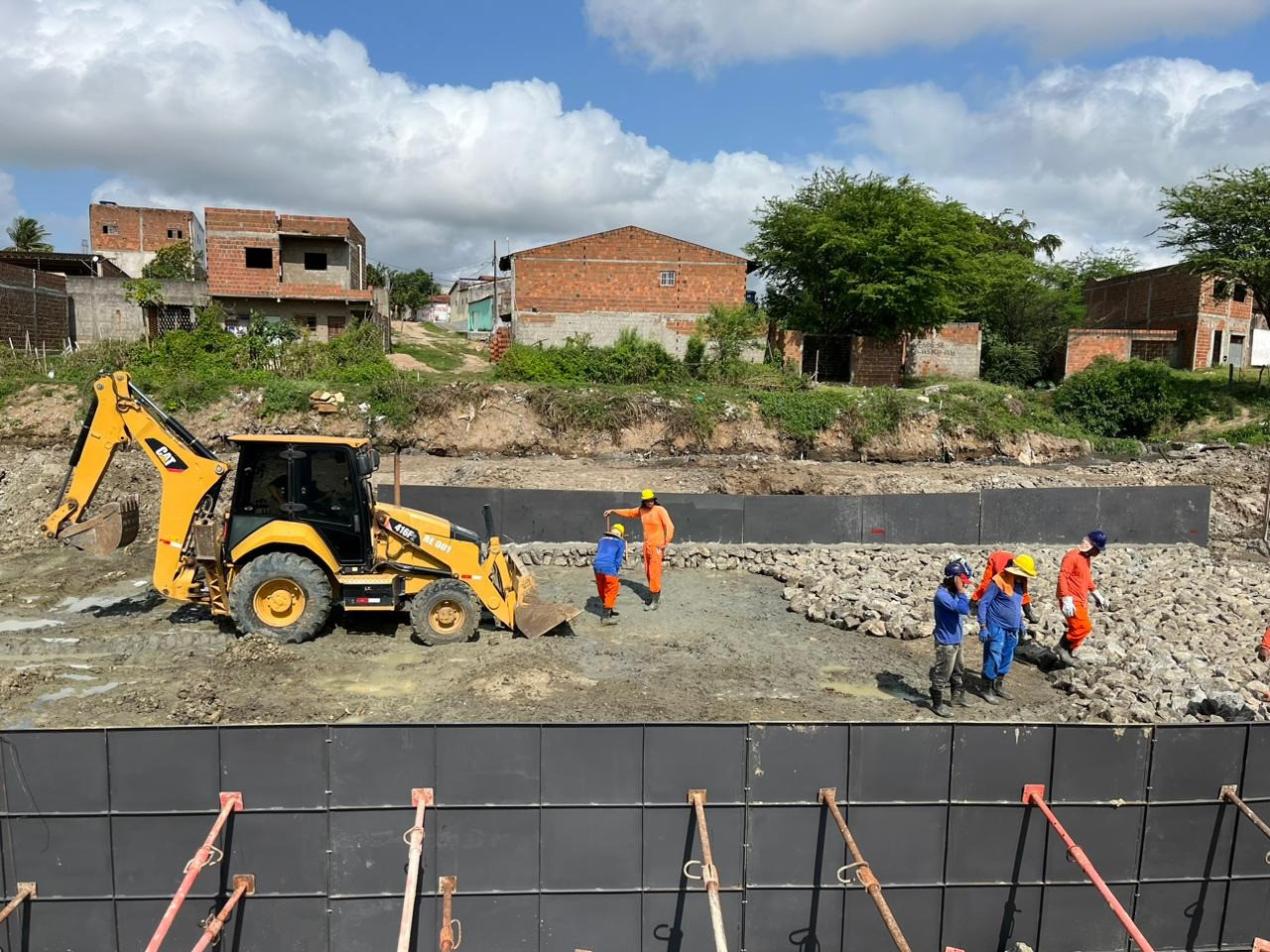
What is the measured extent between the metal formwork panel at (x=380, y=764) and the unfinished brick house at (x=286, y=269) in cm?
2430

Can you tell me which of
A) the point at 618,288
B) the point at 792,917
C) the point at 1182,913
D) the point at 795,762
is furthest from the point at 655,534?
the point at 618,288

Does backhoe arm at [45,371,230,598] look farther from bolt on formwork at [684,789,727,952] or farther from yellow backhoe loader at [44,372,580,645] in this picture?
bolt on formwork at [684,789,727,952]

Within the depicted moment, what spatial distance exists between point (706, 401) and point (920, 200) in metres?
11.2

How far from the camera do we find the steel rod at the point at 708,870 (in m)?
4.33

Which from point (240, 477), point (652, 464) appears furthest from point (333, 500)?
point (652, 464)

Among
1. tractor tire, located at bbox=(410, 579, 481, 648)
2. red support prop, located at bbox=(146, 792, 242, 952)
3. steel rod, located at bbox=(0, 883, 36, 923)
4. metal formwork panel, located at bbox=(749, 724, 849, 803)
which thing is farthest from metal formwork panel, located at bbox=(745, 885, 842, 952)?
tractor tire, located at bbox=(410, 579, 481, 648)

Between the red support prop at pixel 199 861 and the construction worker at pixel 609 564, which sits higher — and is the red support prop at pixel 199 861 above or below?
below

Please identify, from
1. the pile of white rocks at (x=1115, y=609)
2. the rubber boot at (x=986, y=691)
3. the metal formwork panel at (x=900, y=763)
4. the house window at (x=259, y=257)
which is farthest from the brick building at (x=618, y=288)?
the metal formwork panel at (x=900, y=763)

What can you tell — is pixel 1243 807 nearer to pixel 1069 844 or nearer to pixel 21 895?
pixel 1069 844

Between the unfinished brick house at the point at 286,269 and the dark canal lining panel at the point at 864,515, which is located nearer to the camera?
the dark canal lining panel at the point at 864,515

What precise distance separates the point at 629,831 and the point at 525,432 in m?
17.5

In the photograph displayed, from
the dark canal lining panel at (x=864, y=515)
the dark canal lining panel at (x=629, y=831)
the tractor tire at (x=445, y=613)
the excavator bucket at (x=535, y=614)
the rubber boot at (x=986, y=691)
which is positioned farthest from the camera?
the dark canal lining panel at (x=864, y=515)

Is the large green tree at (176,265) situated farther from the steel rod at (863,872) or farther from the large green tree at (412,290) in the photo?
the steel rod at (863,872)

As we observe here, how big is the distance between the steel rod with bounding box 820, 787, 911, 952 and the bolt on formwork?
0.76 metres
